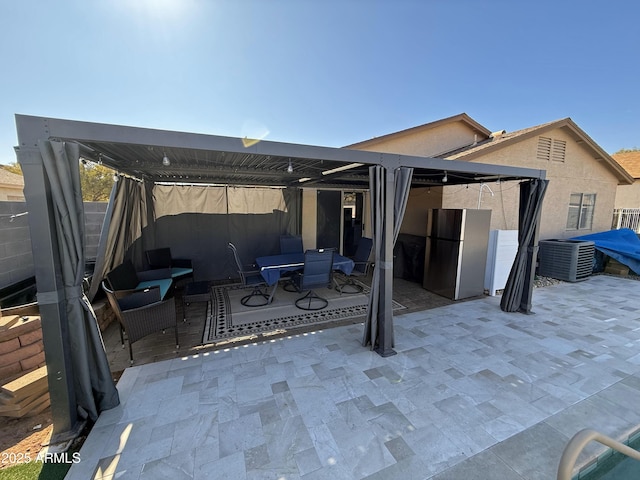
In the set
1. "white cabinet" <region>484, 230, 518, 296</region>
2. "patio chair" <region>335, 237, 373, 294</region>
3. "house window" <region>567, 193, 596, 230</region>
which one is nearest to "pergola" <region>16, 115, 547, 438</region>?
"patio chair" <region>335, 237, 373, 294</region>

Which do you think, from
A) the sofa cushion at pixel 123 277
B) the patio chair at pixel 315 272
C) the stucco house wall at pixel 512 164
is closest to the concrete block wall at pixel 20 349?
the sofa cushion at pixel 123 277

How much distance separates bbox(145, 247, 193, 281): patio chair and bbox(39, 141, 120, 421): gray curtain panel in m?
2.76

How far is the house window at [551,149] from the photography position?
7281mm

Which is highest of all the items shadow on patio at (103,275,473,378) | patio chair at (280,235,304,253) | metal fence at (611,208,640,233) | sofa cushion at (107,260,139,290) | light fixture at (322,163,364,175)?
light fixture at (322,163,364,175)

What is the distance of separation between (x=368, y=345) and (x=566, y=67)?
30.2 feet

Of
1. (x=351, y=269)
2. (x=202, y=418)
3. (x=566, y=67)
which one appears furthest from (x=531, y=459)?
(x=566, y=67)

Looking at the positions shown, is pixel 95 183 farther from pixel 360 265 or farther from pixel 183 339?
pixel 360 265

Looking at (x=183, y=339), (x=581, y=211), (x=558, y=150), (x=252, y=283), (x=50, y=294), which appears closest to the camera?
(x=50, y=294)

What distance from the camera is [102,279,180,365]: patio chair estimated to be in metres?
2.79

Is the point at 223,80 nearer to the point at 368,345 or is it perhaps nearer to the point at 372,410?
the point at 368,345

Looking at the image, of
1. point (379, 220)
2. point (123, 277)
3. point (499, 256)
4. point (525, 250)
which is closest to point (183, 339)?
point (123, 277)

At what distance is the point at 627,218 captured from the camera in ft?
32.4

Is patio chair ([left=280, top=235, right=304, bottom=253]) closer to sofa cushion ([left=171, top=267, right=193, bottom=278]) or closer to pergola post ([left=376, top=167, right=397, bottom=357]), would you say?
sofa cushion ([left=171, top=267, right=193, bottom=278])

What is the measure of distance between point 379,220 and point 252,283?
8.41 ft
